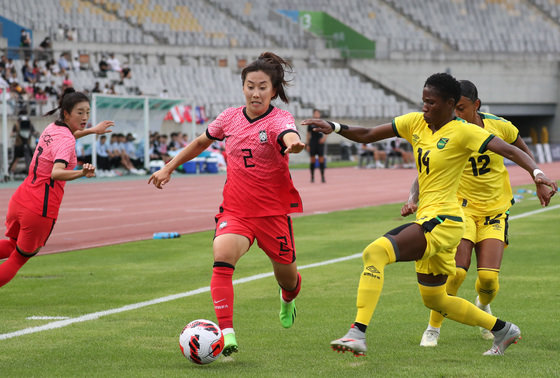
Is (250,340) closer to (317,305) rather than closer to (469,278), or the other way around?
(317,305)

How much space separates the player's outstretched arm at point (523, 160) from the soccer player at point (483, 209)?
0.98 m

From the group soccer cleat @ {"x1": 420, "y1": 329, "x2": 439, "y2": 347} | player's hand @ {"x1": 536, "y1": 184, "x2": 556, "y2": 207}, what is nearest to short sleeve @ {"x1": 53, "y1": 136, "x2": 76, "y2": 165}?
soccer cleat @ {"x1": 420, "y1": 329, "x2": 439, "y2": 347}

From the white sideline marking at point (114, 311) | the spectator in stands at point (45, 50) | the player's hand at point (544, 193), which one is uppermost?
the spectator in stands at point (45, 50)

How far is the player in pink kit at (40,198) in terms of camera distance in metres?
8.26

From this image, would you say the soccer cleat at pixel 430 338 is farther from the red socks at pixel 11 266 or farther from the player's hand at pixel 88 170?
the red socks at pixel 11 266

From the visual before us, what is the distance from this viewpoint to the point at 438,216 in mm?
6078

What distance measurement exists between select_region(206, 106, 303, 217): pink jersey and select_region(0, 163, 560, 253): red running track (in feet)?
24.7

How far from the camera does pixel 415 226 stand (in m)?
6.02

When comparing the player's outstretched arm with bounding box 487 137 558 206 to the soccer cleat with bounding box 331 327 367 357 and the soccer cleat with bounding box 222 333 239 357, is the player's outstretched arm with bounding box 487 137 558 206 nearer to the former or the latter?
the soccer cleat with bounding box 331 327 367 357

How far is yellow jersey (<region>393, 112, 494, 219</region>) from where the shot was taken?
20.2 feet

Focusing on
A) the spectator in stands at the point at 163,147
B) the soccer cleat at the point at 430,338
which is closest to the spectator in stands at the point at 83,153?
the spectator in stands at the point at 163,147

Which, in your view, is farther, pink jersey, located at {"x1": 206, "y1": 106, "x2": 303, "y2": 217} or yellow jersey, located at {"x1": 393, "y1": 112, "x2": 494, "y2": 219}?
pink jersey, located at {"x1": 206, "y1": 106, "x2": 303, "y2": 217}

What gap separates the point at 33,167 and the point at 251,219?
9.10ft

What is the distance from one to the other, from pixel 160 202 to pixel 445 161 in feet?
55.2
